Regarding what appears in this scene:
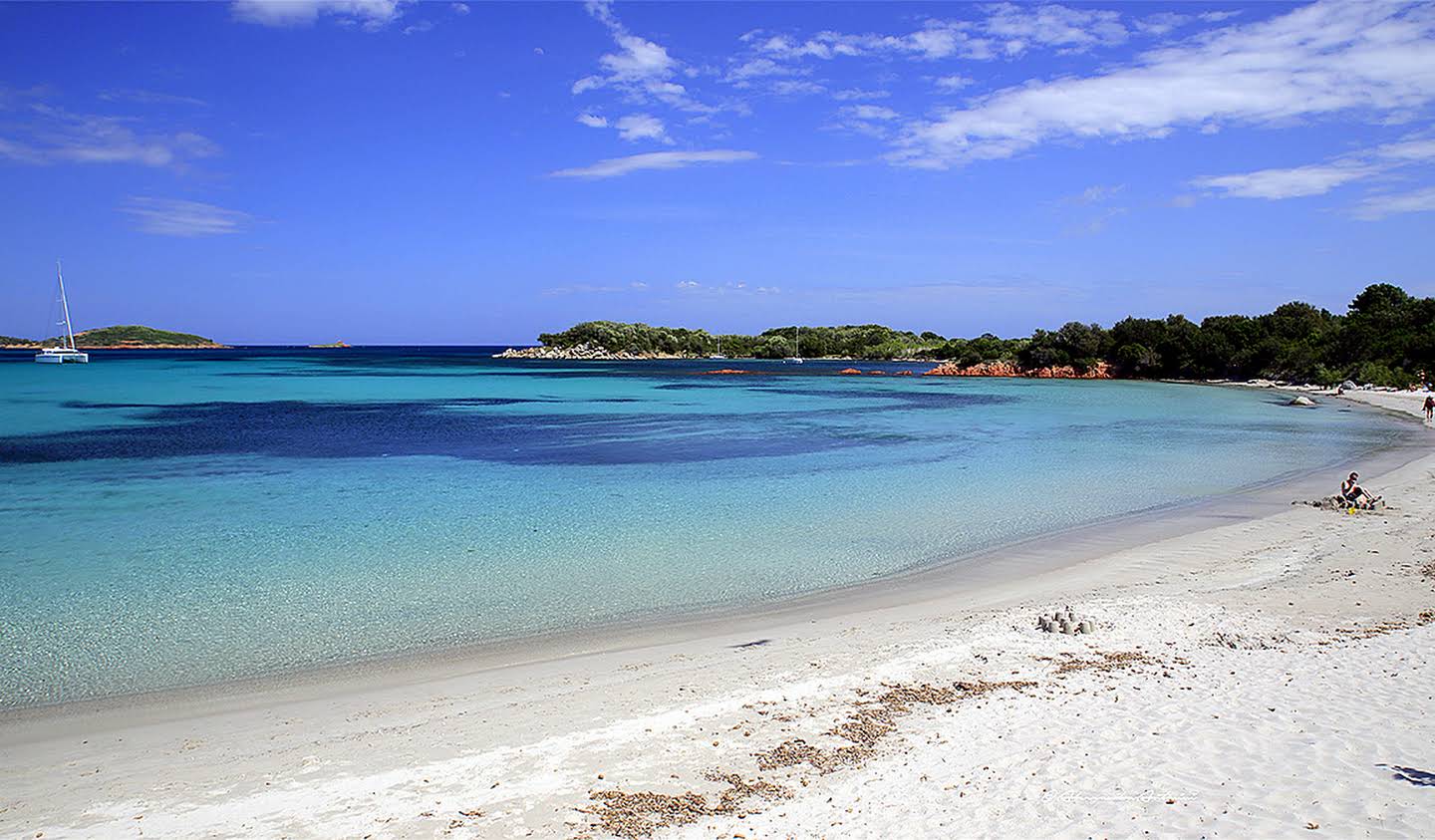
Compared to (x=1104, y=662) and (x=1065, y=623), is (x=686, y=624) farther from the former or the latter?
(x=1104, y=662)

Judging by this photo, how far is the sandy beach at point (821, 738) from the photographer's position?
5000 millimetres

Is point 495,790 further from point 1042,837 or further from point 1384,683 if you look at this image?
point 1384,683

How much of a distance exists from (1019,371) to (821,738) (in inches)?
3612

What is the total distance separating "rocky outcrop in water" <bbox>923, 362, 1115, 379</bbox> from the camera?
8444 centimetres

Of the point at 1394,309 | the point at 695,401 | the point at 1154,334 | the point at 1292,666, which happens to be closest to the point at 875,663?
the point at 1292,666

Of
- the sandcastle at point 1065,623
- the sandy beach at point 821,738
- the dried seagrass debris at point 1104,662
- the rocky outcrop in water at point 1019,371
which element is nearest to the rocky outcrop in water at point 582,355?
the rocky outcrop in water at point 1019,371

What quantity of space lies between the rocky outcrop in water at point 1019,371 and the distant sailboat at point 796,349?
4892 centimetres

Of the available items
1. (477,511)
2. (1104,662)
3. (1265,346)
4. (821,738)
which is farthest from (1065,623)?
(1265,346)

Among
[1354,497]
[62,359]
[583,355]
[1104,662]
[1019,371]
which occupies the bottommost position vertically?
[1104,662]

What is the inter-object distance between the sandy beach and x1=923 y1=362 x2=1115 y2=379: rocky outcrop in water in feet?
265

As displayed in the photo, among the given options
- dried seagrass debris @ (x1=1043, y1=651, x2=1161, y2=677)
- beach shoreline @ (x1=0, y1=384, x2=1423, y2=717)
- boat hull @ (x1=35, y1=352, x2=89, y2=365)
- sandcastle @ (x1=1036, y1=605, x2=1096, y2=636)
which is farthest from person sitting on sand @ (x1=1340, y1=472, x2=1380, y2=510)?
boat hull @ (x1=35, y1=352, x2=89, y2=365)

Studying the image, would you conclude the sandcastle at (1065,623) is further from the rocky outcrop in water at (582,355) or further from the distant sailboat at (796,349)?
the rocky outcrop in water at (582,355)

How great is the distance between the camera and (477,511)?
16.4 m

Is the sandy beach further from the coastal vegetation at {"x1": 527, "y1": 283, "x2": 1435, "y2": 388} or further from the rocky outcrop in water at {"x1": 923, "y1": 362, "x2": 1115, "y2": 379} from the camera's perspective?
the rocky outcrop in water at {"x1": 923, "y1": 362, "x2": 1115, "y2": 379}
